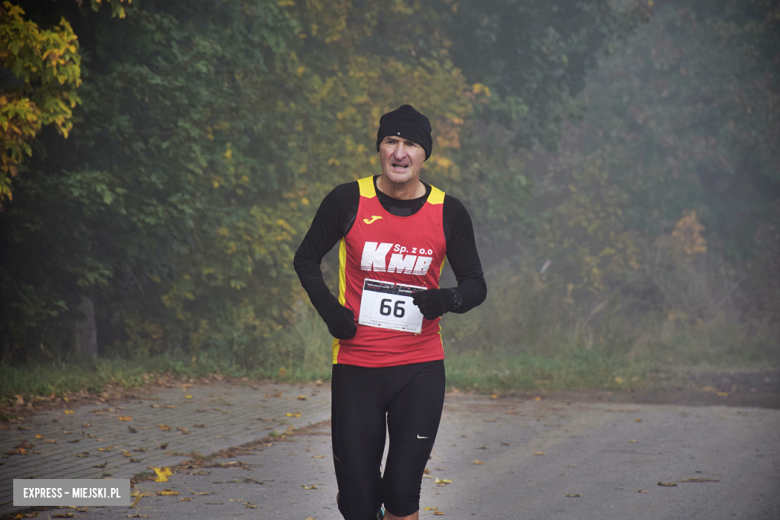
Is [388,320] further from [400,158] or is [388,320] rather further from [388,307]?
[400,158]

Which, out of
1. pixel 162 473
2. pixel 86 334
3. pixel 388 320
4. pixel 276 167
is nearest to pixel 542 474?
pixel 162 473

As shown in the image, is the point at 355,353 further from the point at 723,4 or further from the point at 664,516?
the point at 723,4

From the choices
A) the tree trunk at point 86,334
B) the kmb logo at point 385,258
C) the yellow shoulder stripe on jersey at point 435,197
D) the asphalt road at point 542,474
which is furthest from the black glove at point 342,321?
the tree trunk at point 86,334

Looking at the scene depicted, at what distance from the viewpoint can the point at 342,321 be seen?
377 centimetres

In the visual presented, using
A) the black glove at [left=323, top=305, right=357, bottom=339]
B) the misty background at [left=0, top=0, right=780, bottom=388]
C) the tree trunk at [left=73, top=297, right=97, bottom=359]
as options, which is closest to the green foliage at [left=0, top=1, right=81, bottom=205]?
the misty background at [left=0, top=0, right=780, bottom=388]

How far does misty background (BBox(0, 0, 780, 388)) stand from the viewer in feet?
39.5

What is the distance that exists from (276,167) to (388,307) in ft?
42.5

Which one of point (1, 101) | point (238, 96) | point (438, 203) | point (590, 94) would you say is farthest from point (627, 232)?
point (438, 203)

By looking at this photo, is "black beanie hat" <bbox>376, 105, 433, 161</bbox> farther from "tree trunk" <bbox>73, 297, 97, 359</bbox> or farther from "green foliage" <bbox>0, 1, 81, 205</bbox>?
"tree trunk" <bbox>73, 297, 97, 359</bbox>

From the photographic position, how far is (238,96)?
1538cm

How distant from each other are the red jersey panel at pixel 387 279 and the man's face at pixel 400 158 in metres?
0.16

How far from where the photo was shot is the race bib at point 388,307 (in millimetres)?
3883

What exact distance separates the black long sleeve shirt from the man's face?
13 centimetres

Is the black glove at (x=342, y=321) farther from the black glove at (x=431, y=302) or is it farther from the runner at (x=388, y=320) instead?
the black glove at (x=431, y=302)
